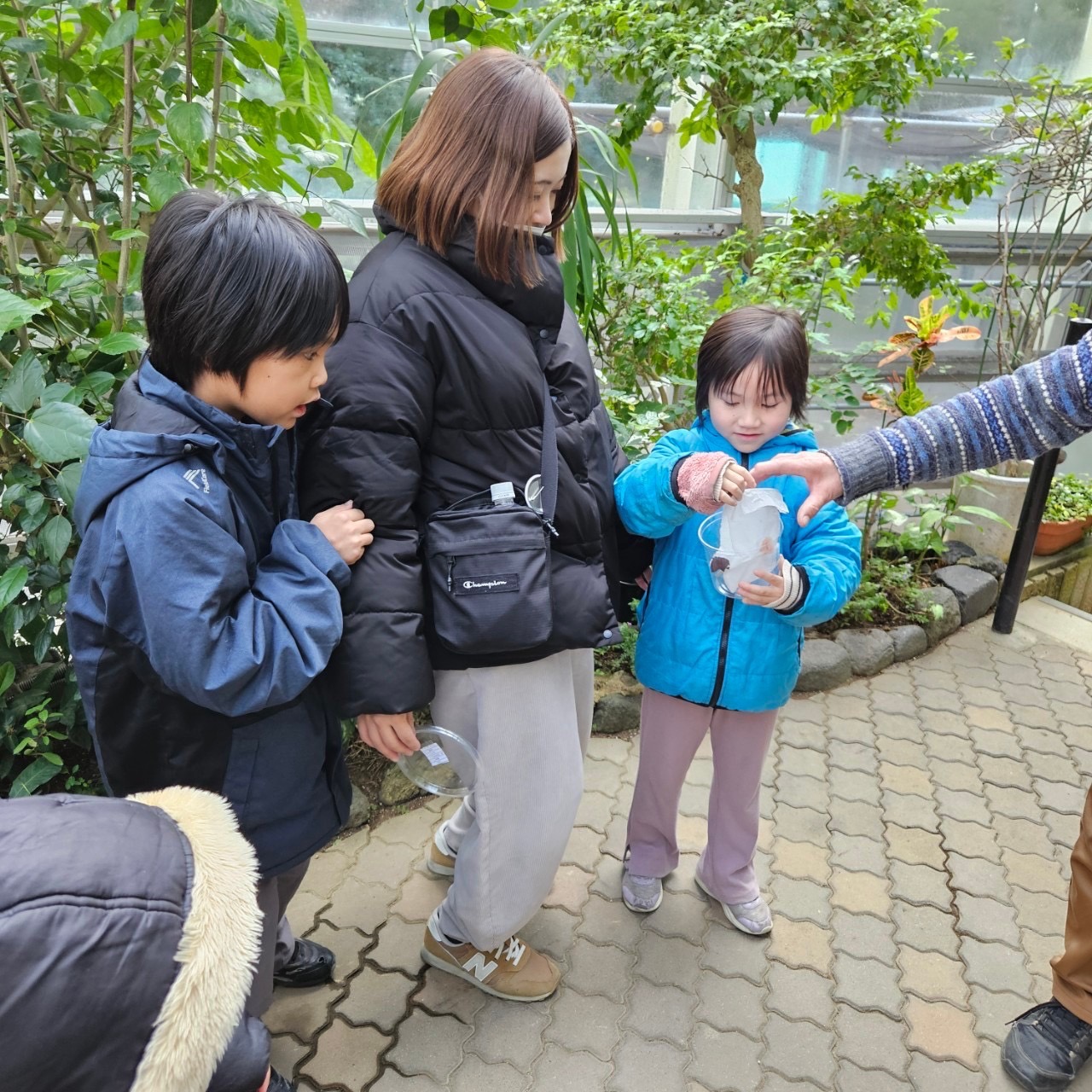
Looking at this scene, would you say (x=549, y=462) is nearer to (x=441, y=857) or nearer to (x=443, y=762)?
(x=443, y=762)

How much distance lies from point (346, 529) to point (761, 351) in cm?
88

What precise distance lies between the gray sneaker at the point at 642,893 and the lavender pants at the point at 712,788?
2cm

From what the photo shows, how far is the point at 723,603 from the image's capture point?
1911 mm

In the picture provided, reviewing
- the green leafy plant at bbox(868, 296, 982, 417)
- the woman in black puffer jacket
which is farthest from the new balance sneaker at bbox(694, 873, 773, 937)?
the green leafy plant at bbox(868, 296, 982, 417)

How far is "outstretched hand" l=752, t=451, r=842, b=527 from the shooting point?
5.78ft

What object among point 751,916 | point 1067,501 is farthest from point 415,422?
point 1067,501

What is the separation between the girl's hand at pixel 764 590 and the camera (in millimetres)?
1741

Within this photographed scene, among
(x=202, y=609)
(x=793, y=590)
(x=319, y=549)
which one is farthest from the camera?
(x=793, y=590)

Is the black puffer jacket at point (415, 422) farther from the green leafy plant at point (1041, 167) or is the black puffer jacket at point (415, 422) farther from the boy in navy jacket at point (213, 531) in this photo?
the green leafy plant at point (1041, 167)

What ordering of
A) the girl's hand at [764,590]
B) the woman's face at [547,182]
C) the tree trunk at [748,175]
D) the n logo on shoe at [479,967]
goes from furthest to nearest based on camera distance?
the tree trunk at [748,175], the n logo on shoe at [479,967], the girl's hand at [764,590], the woman's face at [547,182]

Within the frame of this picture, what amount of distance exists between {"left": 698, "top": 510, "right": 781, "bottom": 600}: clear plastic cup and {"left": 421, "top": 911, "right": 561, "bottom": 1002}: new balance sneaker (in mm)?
908

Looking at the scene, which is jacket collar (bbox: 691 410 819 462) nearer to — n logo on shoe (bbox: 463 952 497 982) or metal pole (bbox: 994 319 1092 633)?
n logo on shoe (bbox: 463 952 497 982)

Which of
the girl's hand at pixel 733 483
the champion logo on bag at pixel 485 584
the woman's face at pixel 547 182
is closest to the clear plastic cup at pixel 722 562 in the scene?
the girl's hand at pixel 733 483

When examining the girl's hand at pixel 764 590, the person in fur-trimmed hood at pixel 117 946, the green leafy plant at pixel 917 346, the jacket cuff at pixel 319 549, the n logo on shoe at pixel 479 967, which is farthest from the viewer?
the green leafy plant at pixel 917 346
